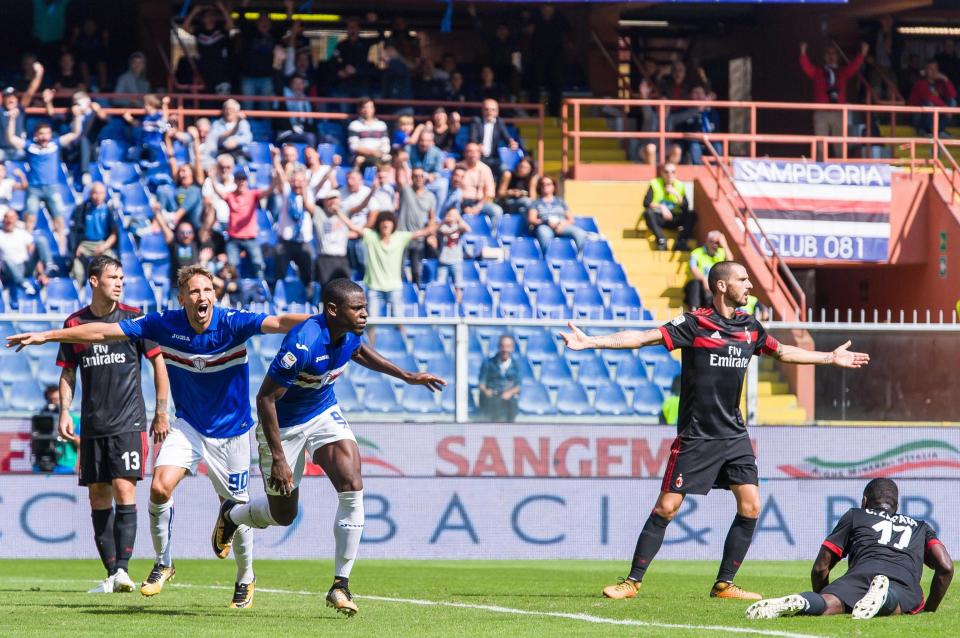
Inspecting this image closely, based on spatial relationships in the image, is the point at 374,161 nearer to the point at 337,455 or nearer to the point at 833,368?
the point at 833,368

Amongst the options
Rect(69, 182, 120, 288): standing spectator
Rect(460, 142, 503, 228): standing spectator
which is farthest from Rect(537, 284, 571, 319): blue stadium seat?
Rect(69, 182, 120, 288): standing spectator

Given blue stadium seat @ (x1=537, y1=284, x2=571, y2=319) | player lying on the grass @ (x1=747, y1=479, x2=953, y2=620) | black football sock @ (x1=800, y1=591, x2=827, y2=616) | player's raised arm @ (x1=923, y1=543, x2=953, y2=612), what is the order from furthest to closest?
1. blue stadium seat @ (x1=537, y1=284, x2=571, y2=319)
2. player's raised arm @ (x1=923, y1=543, x2=953, y2=612)
3. player lying on the grass @ (x1=747, y1=479, x2=953, y2=620)
4. black football sock @ (x1=800, y1=591, x2=827, y2=616)

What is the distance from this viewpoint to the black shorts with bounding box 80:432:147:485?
11.4 metres

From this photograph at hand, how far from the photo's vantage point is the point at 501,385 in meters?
16.0

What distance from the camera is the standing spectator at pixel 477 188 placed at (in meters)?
22.0

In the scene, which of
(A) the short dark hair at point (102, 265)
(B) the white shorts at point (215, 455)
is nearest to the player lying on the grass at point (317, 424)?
(B) the white shorts at point (215, 455)

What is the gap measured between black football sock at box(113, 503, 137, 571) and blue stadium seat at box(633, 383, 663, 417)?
6.36 m

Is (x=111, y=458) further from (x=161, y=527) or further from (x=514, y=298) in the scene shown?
(x=514, y=298)

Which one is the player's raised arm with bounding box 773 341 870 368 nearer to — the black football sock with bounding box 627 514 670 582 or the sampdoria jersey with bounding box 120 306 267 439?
the black football sock with bounding box 627 514 670 582

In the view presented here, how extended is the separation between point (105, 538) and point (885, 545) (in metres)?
5.34

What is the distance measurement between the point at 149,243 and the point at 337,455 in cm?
1177

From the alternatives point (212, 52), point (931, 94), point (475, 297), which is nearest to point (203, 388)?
point (475, 297)

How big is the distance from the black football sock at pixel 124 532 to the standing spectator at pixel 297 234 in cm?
914

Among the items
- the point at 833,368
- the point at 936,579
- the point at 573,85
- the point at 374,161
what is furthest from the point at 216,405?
the point at 573,85
